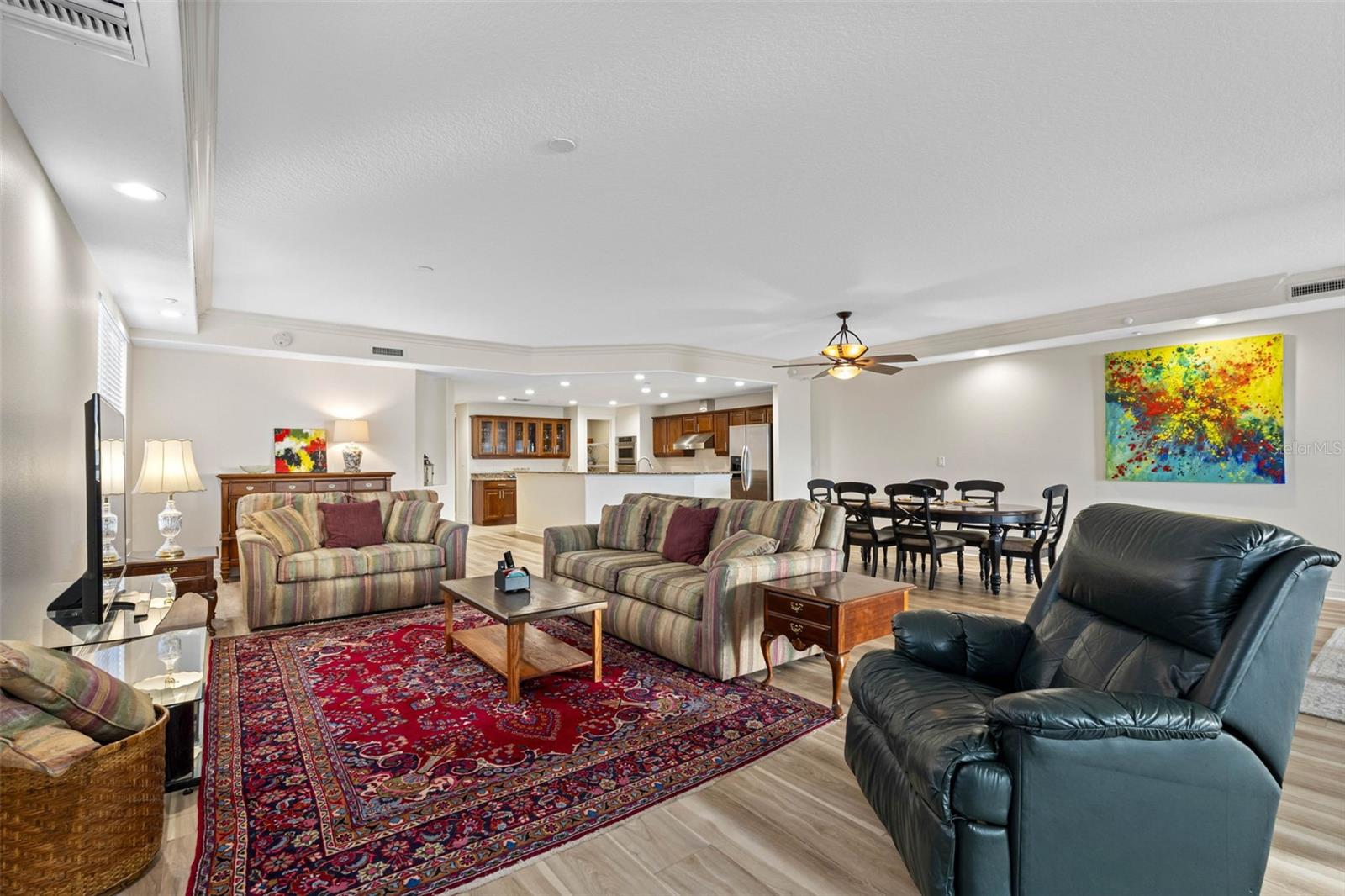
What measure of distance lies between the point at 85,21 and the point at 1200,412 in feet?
25.2

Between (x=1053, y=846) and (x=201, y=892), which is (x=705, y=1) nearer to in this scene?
(x=1053, y=846)

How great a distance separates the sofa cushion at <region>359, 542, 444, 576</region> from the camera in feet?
15.6

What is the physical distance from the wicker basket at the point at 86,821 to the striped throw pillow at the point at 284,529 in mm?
2939

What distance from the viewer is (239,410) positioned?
6277mm

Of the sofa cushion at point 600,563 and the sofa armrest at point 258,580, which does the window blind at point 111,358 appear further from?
the sofa cushion at point 600,563

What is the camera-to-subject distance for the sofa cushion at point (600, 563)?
13.6 feet

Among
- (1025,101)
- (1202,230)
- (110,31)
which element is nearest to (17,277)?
(110,31)

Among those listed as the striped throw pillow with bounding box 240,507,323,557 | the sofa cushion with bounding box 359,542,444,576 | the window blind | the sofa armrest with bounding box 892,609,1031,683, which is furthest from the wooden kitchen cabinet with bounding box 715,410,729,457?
the sofa armrest with bounding box 892,609,1031,683

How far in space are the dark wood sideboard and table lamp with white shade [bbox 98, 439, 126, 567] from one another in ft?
7.78

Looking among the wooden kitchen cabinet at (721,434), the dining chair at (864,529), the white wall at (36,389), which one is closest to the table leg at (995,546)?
the dining chair at (864,529)

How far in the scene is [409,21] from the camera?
2025 millimetres

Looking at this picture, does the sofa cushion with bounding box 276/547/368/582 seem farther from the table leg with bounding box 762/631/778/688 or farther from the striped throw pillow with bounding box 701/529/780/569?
the table leg with bounding box 762/631/778/688

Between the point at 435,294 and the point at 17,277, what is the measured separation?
3.17 meters

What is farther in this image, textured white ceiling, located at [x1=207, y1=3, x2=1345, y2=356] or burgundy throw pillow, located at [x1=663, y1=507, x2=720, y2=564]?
burgundy throw pillow, located at [x1=663, y1=507, x2=720, y2=564]
